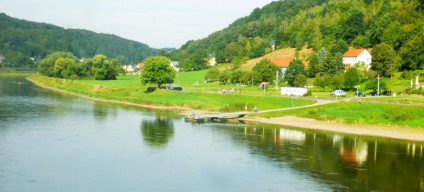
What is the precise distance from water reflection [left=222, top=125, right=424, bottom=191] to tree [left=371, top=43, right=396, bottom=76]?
3698 cm

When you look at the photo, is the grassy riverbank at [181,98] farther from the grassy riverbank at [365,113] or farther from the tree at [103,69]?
the tree at [103,69]

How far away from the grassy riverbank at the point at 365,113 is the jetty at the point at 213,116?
11.8 feet

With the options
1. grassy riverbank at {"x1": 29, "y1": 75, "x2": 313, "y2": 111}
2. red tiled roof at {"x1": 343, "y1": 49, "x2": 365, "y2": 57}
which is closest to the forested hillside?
red tiled roof at {"x1": 343, "y1": 49, "x2": 365, "y2": 57}

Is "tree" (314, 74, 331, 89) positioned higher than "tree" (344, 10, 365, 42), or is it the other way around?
"tree" (344, 10, 365, 42)

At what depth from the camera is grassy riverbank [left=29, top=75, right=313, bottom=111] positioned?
7906 cm

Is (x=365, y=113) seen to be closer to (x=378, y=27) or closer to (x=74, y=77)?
(x=378, y=27)

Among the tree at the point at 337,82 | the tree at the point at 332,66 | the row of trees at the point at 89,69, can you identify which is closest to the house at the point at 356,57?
the tree at the point at 332,66

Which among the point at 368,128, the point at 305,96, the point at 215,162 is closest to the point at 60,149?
the point at 215,162

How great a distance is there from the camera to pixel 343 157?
46.7m

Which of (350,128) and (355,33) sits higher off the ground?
(355,33)

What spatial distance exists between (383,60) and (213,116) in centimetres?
3955

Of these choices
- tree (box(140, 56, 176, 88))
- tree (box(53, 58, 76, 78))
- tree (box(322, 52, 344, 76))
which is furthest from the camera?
tree (box(53, 58, 76, 78))

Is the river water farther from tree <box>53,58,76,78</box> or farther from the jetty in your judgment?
tree <box>53,58,76,78</box>

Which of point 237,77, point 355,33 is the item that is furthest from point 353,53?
point 237,77
